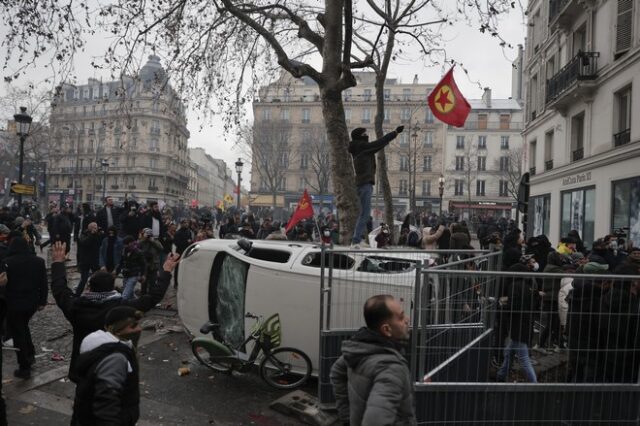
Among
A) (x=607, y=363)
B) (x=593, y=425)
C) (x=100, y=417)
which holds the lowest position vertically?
(x=593, y=425)

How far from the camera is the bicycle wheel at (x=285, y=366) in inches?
221

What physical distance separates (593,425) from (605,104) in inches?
643

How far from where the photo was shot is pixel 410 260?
16.3ft

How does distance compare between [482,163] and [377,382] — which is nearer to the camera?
[377,382]

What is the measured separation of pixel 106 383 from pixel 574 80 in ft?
64.4

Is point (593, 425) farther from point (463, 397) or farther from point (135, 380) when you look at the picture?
point (135, 380)

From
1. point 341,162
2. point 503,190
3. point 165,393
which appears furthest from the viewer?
point 503,190

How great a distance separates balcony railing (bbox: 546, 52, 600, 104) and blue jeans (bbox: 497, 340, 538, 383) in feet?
53.7

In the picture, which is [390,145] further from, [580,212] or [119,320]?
[119,320]

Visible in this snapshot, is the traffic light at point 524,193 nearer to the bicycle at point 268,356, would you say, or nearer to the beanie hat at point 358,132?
the beanie hat at point 358,132

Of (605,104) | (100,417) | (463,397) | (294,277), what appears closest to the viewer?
(100,417)

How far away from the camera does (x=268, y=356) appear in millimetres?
5578

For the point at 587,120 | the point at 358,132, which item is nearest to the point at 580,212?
the point at 587,120

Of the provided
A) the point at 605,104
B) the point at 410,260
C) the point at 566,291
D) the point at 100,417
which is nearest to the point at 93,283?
the point at 100,417
